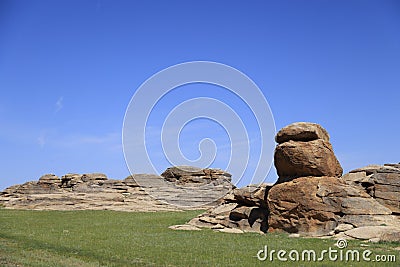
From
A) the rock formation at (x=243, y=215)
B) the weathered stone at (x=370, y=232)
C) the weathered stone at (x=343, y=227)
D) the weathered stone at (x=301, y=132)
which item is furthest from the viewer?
the rock formation at (x=243, y=215)

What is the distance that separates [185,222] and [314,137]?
14.1 meters

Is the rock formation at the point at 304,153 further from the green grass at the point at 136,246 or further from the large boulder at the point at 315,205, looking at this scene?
the green grass at the point at 136,246

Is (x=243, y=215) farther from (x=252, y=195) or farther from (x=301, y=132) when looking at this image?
(x=301, y=132)

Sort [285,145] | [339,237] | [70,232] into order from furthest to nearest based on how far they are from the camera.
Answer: [285,145]
[70,232]
[339,237]

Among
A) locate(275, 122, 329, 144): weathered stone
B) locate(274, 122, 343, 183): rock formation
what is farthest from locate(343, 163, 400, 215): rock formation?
locate(275, 122, 329, 144): weathered stone

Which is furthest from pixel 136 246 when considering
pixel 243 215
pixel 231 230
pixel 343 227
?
pixel 343 227

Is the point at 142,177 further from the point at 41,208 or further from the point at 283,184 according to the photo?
the point at 283,184

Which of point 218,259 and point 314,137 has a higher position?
point 314,137

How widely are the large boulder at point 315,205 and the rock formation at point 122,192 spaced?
2647 cm

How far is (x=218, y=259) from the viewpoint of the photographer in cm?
1884

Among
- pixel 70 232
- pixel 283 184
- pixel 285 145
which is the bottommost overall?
pixel 70 232

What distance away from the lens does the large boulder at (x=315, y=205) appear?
93.4ft

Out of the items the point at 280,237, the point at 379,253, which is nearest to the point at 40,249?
the point at 280,237

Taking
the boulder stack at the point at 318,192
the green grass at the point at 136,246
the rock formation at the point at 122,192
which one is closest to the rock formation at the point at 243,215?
the boulder stack at the point at 318,192
